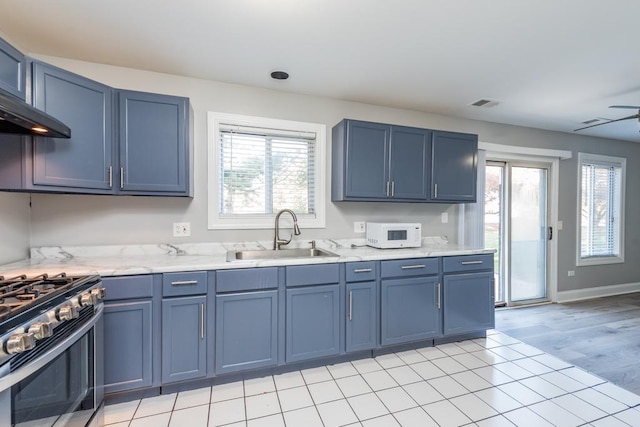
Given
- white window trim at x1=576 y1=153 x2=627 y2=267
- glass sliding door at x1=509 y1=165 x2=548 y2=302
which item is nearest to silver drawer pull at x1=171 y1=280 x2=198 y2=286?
glass sliding door at x1=509 y1=165 x2=548 y2=302

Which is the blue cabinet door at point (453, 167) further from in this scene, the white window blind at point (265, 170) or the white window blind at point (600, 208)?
the white window blind at point (600, 208)

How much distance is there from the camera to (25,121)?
4.70ft

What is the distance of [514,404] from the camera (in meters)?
1.90

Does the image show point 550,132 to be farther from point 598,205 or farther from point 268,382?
point 268,382

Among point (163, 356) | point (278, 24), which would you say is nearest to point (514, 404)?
point (163, 356)

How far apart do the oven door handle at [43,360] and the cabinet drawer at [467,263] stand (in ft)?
8.56

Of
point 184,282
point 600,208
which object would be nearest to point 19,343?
point 184,282

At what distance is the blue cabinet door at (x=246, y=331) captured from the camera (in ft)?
6.75

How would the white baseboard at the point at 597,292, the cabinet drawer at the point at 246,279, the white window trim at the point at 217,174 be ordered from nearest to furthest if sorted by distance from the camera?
the cabinet drawer at the point at 246,279, the white window trim at the point at 217,174, the white baseboard at the point at 597,292

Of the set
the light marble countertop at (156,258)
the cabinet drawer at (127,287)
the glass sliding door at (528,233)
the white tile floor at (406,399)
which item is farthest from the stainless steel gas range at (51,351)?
the glass sliding door at (528,233)

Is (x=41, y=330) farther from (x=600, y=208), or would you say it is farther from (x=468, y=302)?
(x=600, y=208)

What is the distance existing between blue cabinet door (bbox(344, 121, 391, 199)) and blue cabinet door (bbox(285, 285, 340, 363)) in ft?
3.16

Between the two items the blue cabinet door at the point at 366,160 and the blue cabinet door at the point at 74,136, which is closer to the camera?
the blue cabinet door at the point at 74,136

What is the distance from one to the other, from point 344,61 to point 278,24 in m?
0.63
